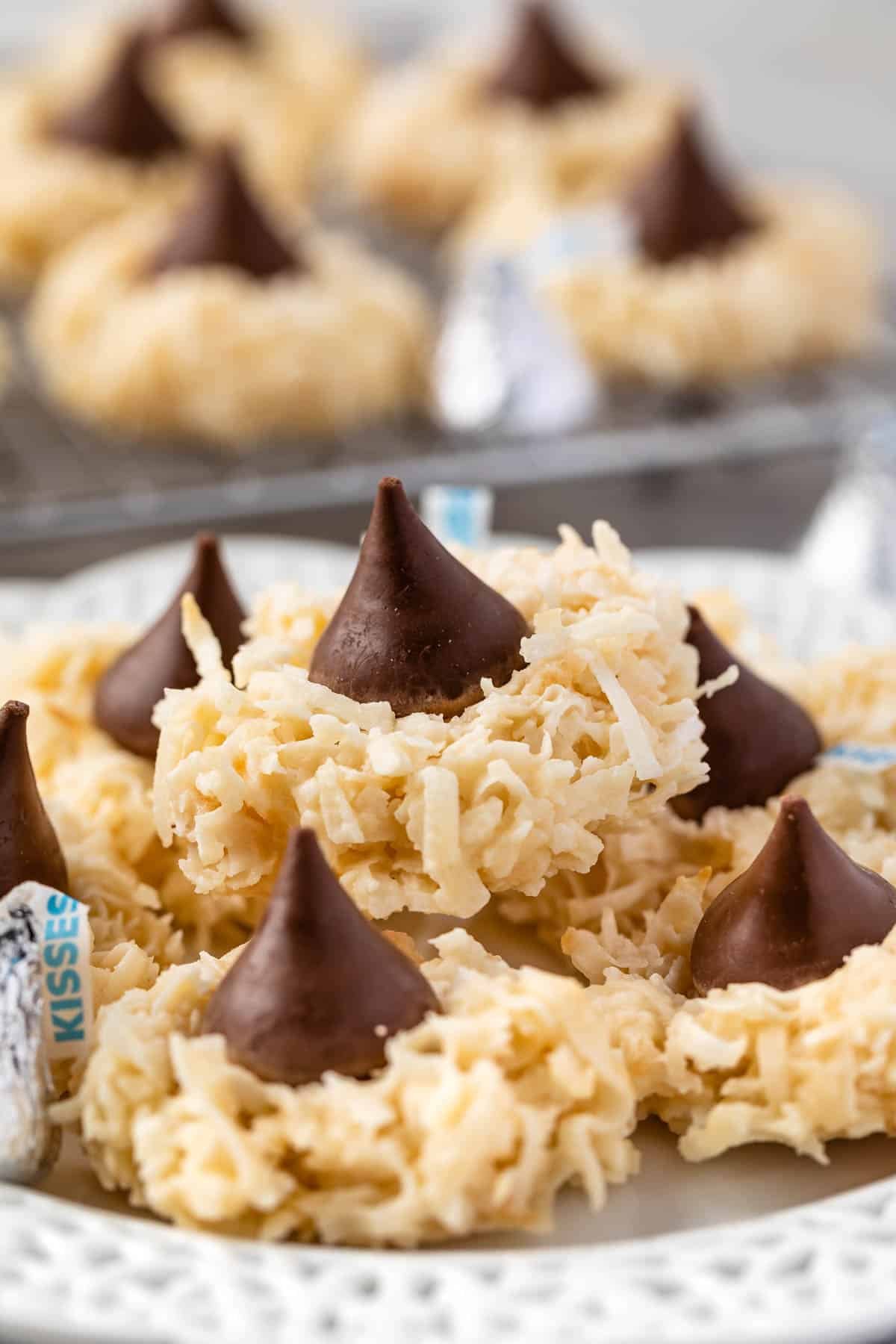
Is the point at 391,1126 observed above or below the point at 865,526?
above

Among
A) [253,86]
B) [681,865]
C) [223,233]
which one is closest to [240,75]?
[253,86]

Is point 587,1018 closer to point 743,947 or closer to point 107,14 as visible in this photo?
point 743,947


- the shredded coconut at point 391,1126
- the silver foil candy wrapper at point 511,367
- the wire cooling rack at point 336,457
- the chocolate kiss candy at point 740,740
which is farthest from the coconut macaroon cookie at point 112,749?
the silver foil candy wrapper at point 511,367

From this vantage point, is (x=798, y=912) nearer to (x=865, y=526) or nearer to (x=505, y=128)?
(x=865, y=526)

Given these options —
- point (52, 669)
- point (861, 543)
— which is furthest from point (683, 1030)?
point (861, 543)

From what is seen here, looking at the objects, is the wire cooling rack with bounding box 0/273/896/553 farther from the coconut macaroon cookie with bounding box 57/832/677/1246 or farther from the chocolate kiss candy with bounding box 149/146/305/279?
the coconut macaroon cookie with bounding box 57/832/677/1246

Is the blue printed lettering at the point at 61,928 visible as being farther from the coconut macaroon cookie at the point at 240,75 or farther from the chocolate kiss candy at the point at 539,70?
the chocolate kiss candy at the point at 539,70
